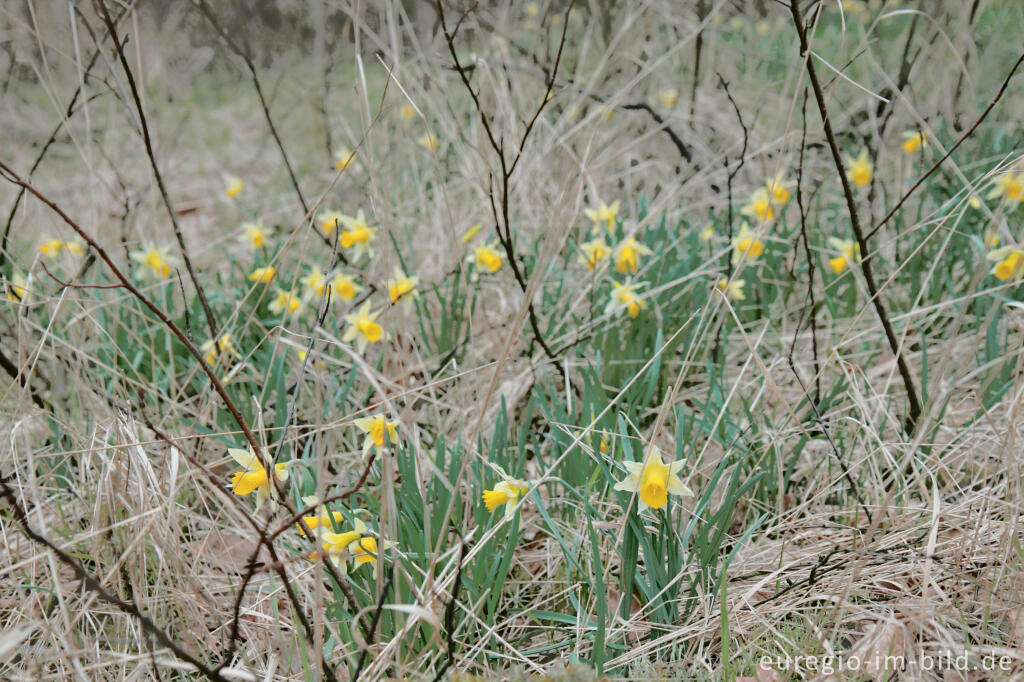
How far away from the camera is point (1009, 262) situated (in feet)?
6.91

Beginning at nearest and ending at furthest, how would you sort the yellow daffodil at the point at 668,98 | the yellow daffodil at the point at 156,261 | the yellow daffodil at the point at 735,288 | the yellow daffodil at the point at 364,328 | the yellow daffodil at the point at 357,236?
the yellow daffodil at the point at 364,328
the yellow daffodil at the point at 735,288
the yellow daffodil at the point at 357,236
the yellow daffodil at the point at 156,261
the yellow daffodil at the point at 668,98

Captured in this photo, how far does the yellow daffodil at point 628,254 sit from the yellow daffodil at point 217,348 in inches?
49.4

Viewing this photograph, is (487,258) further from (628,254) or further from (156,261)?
(156,261)

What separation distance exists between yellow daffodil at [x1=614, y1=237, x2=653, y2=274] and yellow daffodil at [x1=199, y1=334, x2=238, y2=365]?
4.11 feet

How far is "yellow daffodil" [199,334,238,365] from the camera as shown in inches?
85.2

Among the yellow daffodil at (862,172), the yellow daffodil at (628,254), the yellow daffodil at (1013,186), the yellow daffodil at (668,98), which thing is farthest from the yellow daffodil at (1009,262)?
the yellow daffodil at (668,98)

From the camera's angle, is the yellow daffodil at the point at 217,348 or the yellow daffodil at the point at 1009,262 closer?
the yellow daffodil at the point at 1009,262

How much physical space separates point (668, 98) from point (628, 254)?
7.40 feet

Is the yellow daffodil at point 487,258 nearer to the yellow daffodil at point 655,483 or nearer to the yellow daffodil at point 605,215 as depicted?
the yellow daffodil at point 605,215

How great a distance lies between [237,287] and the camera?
3188 mm

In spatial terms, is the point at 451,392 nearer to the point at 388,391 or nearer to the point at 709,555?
the point at 388,391

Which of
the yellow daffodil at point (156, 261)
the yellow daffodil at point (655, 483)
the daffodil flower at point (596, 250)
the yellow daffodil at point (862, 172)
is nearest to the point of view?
the yellow daffodil at point (655, 483)

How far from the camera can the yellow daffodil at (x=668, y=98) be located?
4281 millimetres

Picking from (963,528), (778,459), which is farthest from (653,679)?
(963,528)
